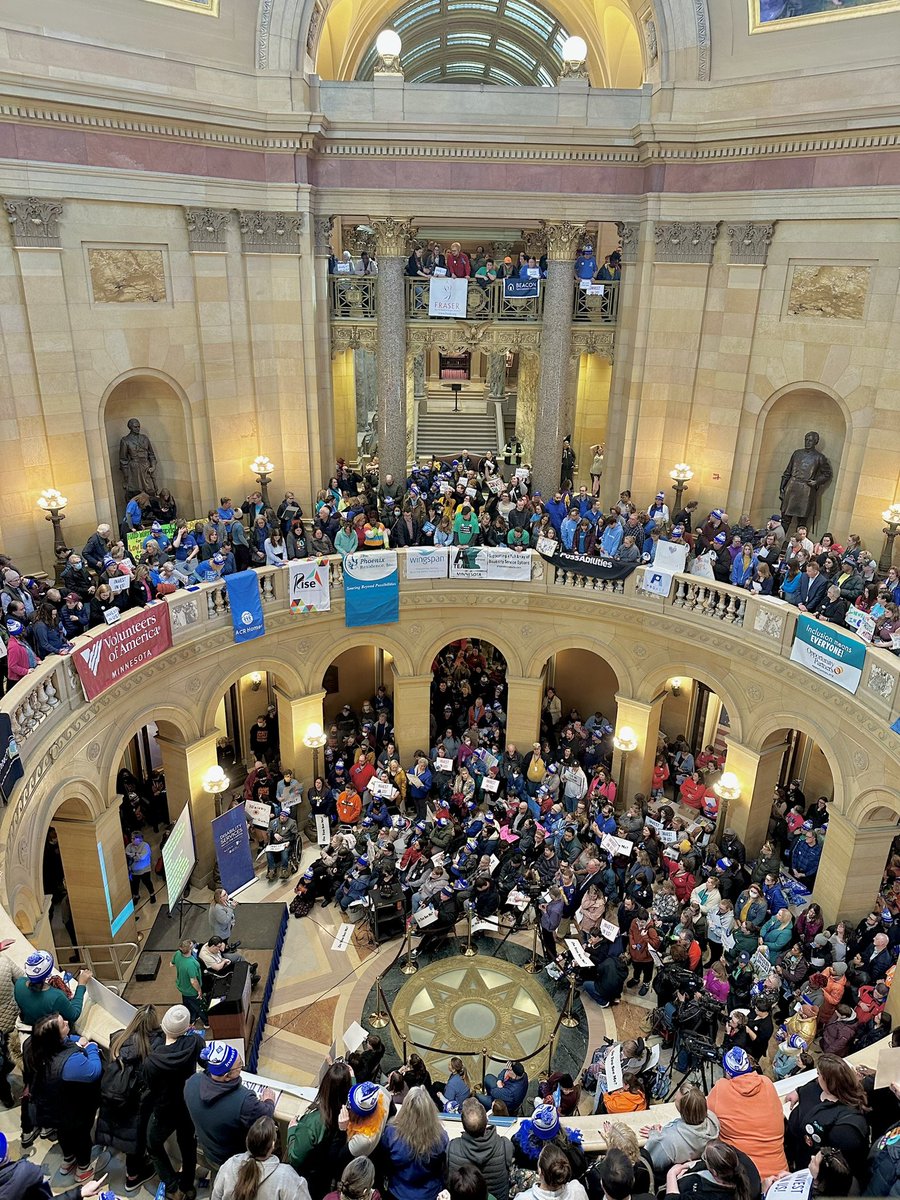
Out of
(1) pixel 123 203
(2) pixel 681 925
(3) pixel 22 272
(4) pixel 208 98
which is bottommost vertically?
(2) pixel 681 925

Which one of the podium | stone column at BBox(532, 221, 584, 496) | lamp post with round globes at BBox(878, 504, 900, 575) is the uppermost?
stone column at BBox(532, 221, 584, 496)

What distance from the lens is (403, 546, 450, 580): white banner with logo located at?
69.2ft

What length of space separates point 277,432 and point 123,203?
Answer: 637 centimetres

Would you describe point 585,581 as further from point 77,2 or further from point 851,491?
point 77,2

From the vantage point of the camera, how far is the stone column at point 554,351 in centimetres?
2298

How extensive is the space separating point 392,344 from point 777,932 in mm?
16821

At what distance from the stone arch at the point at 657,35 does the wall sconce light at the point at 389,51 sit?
1.75 meters

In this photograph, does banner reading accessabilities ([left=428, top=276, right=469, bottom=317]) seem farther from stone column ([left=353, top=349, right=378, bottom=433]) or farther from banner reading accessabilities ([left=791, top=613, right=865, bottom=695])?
stone column ([left=353, top=349, right=378, bottom=433])

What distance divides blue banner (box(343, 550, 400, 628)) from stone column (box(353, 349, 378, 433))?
17094mm

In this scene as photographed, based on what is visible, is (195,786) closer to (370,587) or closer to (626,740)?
(370,587)

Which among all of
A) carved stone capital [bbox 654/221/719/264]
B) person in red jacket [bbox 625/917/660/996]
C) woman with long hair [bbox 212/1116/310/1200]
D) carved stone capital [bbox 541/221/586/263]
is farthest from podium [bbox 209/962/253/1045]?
carved stone capital [bbox 654/221/719/264]

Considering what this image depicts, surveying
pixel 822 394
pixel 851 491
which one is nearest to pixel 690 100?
pixel 822 394

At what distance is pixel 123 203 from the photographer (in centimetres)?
1902

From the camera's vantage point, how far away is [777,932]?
15.7 meters
